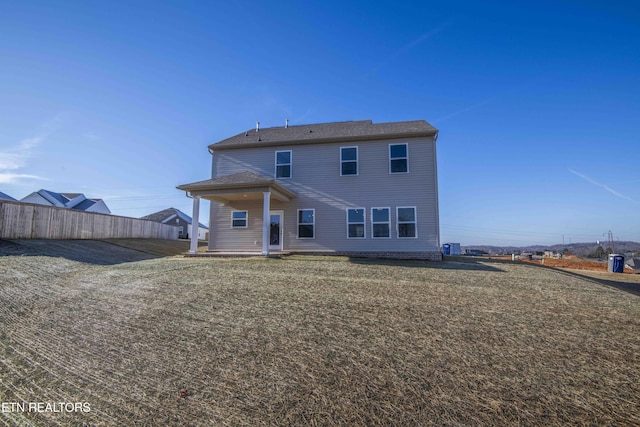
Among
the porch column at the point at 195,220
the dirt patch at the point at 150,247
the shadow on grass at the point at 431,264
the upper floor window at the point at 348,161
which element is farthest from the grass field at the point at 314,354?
the dirt patch at the point at 150,247

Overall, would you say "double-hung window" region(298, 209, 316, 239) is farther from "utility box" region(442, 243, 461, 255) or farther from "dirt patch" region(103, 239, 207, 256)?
"utility box" region(442, 243, 461, 255)

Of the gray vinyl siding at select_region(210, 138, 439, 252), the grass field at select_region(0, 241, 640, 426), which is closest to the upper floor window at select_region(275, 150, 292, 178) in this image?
the gray vinyl siding at select_region(210, 138, 439, 252)

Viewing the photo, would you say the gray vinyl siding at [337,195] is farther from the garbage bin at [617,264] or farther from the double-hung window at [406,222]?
the garbage bin at [617,264]

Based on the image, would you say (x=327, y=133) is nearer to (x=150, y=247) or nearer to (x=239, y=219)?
(x=239, y=219)

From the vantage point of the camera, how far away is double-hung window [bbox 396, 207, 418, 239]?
13148 millimetres

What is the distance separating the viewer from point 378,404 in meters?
2.99

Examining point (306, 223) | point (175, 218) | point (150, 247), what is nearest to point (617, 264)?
point (306, 223)

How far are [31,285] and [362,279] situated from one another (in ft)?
24.9

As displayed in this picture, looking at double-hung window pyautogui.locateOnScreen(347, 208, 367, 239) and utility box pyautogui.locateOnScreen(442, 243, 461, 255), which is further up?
double-hung window pyautogui.locateOnScreen(347, 208, 367, 239)

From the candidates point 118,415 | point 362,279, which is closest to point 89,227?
point 362,279

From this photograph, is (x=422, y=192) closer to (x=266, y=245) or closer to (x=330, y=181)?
(x=330, y=181)

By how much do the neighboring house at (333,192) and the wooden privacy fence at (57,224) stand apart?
7658 mm

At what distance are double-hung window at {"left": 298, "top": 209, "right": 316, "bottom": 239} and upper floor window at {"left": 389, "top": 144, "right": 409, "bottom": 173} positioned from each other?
3.98 m

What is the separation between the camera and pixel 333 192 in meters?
13.9
